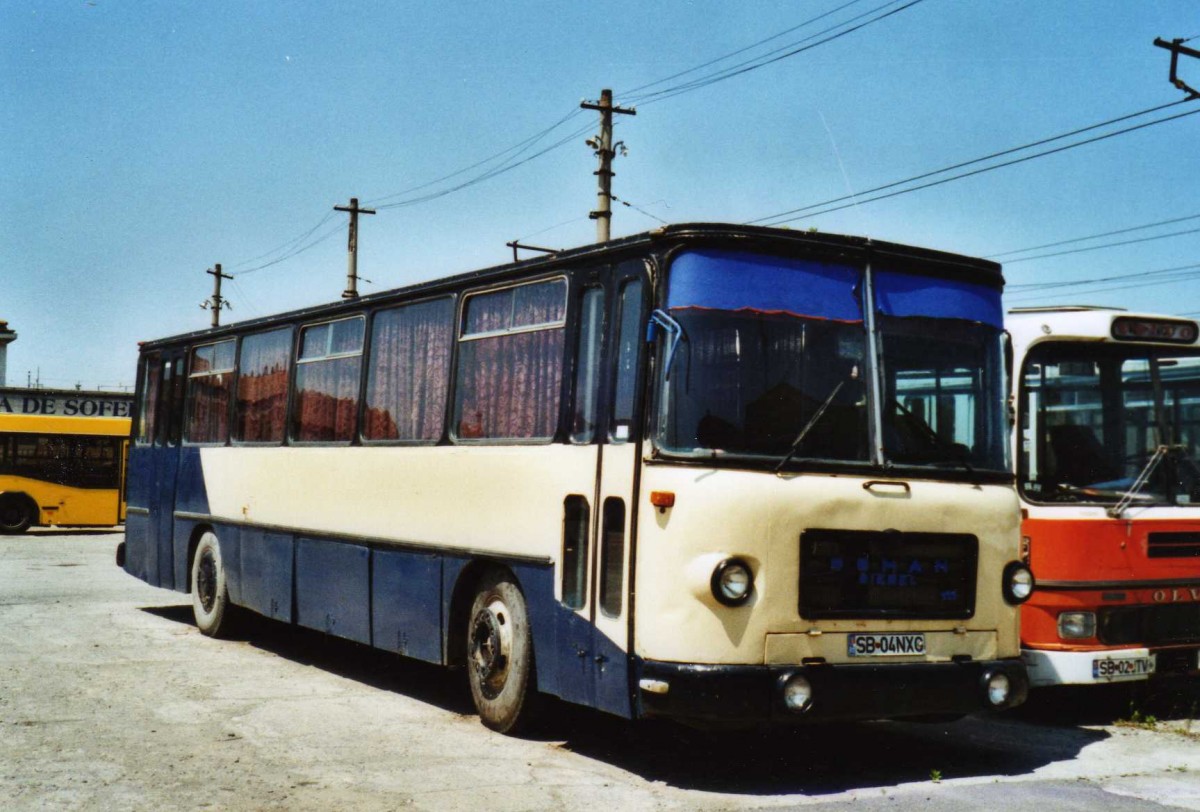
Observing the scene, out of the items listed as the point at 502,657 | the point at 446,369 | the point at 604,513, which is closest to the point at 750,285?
the point at 604,513

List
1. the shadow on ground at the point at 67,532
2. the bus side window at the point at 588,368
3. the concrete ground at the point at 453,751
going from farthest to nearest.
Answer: the shadow on ground at the point at 67,532
the bus side window at the point at 588,368
the concrete ground at the point at 453,751

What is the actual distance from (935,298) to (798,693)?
2554 mm

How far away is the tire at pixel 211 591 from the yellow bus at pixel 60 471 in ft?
68.6

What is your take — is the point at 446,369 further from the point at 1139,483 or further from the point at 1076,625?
the point at 1139,483

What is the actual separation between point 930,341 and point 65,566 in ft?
65.3

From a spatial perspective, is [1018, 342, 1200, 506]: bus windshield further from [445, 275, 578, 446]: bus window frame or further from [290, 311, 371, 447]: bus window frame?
[290, 311, 371, 447]: bus window frame

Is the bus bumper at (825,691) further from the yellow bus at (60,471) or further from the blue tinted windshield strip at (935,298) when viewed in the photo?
the yellow bus at (60,471)

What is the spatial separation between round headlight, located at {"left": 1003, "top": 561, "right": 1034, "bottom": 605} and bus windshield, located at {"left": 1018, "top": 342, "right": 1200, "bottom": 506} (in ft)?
5.43

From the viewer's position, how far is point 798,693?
7344 millimetres

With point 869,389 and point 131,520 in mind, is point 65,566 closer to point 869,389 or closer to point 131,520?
point 131,520

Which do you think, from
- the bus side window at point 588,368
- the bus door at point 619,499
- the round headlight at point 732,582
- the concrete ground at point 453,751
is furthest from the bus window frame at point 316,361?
the round headlight at point 732,582

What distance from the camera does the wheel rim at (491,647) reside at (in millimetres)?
9031

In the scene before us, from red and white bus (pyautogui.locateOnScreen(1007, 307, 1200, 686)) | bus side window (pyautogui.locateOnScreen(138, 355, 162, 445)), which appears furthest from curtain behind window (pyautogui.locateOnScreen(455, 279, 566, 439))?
bus side window (pyautogui.locateOnScreen(138, 355, 162, 445))

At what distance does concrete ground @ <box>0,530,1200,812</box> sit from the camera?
7.19 meters
